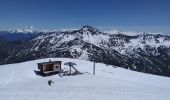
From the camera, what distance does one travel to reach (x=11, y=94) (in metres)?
31.6

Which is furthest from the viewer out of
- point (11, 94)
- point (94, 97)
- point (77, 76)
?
point (77, 76)

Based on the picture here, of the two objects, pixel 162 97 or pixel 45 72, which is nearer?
pixel 162 97

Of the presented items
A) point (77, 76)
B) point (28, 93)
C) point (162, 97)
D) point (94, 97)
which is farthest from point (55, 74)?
point (162, 97)

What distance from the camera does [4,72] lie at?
182 ft

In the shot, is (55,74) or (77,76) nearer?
(77,76)

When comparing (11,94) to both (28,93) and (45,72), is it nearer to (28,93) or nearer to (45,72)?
(28,93)

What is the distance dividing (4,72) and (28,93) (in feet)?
85.3

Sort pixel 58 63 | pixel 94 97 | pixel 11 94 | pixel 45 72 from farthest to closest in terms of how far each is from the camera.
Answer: pixel 58 63 < pixel 45 72 < pixel 11 94 < pixel 94 97

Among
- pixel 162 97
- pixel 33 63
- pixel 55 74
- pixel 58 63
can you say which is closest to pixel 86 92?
pixel 162 97

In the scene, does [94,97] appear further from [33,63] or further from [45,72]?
[33,63]

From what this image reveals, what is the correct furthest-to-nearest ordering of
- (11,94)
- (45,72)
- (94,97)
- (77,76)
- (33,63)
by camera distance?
1. (33,63)
2. (45,72)
3. (77,76)
4. (11,94)
5. (94,97)

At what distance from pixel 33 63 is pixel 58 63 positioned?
10949 millimetres

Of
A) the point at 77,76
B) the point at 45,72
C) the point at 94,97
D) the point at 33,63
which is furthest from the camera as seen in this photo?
the point at 33,63

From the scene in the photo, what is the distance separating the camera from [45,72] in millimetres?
52594
